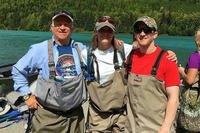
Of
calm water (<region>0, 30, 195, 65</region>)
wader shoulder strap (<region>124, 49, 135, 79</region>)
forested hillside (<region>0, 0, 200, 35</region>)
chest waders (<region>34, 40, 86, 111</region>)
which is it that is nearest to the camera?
wader shoulder strap (<region>124, 49, 135, 79</region>)

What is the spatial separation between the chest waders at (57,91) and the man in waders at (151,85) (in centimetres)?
52

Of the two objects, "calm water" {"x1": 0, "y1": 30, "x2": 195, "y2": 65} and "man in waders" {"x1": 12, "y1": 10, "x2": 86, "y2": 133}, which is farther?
"calm water" {"x1": 0, "y1": 30, "x2": 195, "y2": 65}

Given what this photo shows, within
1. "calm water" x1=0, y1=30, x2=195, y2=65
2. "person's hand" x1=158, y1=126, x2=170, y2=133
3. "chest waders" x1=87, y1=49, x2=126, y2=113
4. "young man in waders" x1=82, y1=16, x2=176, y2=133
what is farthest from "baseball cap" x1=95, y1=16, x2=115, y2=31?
"calm water" x1=0, y1=30, x2=195, y2=65

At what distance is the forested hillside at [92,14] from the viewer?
106 meters

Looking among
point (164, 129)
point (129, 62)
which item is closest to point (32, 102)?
point (129, 62)

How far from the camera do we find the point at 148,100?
3.34 metres

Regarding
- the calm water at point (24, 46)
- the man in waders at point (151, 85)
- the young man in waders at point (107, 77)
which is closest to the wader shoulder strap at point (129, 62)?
the man in waders at point (151, 85)

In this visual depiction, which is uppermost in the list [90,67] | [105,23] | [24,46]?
[105,23]

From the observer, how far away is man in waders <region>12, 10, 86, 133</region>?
3664 mm

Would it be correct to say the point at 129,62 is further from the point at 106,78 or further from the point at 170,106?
the point at 170,106

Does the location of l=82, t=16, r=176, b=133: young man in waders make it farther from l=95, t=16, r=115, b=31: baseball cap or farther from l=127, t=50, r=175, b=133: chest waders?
l=127, t=50, r=175, b=133: chest waders

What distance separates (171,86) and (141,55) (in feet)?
1.23

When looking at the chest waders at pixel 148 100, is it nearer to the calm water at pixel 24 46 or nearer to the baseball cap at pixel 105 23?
the baseball cap at pixel 105 23

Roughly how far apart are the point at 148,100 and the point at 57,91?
834 mm
